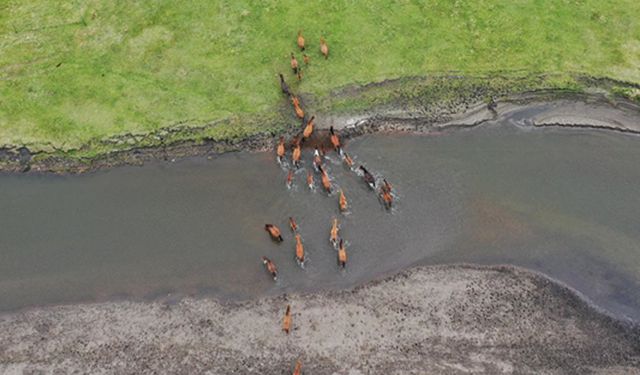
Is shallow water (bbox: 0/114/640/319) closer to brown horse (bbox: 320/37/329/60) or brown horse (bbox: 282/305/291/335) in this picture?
brown horse (bbox: 282/305/291/335)

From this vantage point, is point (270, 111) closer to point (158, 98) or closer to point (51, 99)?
point (158, 98)

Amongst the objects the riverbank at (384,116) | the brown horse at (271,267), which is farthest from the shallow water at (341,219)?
the riverbank at (384,116)

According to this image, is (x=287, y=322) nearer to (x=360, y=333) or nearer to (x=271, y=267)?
(x=271, y=267)

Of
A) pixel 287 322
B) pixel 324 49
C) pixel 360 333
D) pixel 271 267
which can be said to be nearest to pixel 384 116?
pixel 324 49

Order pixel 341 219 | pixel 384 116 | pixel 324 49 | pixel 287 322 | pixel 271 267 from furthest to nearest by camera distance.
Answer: pixel 324 49, pixel 384 116, pixel 341 219, pixel 271 267, pixel 287 322

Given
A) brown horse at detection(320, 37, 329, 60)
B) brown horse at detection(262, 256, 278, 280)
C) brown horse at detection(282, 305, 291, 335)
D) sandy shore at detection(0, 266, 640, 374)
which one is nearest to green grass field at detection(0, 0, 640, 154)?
brown horse at detection(320, 37, 329, 60)

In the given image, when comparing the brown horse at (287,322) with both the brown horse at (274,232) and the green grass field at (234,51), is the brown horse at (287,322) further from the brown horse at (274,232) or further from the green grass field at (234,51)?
the green grass field at (234,51)
